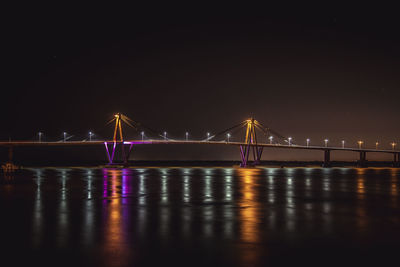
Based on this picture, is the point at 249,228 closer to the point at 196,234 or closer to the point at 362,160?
the point at 196,234

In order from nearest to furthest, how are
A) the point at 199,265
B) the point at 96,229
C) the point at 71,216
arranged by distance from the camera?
the point at 199,265 → the point at 96,229 → the point at 71,216

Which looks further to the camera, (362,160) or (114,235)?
(362,160)

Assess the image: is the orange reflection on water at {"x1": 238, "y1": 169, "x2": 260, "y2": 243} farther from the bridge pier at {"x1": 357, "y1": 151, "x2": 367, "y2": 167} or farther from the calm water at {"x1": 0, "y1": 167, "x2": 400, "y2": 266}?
the bridge pier at {"x1": 357, "y1": 151, "x2": 367, "y2": 167}

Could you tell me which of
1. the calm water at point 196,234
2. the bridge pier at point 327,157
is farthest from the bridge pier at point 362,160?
the calm water at point 196,234

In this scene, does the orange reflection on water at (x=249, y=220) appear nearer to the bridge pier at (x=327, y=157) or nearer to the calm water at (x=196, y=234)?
the calm water at (x=196, y=234)

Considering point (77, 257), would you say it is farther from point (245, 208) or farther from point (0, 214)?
point (245, 208)

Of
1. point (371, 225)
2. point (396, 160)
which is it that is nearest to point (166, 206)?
point (371, 225)

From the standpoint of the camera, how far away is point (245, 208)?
55.4ft

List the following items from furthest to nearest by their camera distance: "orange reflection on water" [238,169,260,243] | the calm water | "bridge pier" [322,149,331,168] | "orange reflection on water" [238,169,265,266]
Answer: "bridge pier" [322,149,331,168]
"orange reflection on water" [238,169,260,243]
"orange reflection on water" [238,169,265,266]
the calm water

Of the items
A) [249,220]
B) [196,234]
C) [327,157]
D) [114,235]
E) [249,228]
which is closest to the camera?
[114,235]

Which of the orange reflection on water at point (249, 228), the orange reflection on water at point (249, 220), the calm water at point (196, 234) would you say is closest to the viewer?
the calm water at point (196, 234)

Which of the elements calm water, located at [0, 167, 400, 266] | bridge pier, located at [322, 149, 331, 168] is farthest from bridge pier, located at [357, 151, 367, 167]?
calm water, located at [0, 167, 400, 266]

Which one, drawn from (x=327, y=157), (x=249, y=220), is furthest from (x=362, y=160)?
(x=249, y=220)

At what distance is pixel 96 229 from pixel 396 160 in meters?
119
